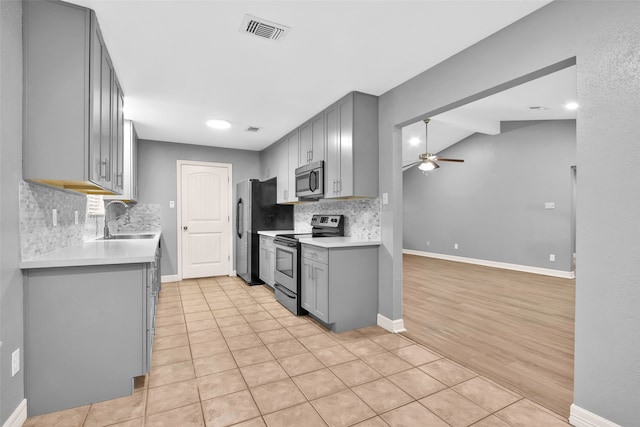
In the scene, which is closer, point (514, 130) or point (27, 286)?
point (27, 286)

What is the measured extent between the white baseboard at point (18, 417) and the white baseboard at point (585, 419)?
9.65 ft

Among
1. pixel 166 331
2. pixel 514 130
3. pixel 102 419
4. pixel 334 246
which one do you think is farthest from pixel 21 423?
pixel 514 130

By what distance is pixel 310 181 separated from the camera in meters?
3.85

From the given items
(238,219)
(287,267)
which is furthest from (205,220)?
(287,267)

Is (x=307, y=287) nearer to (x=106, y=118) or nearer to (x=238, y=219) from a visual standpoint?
(x=106, y=118)

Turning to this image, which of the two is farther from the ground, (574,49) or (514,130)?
(514,130)

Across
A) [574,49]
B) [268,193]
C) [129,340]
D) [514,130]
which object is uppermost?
A: [514,130]

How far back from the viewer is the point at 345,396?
1984mm

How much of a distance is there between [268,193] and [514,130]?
5124 millimetres

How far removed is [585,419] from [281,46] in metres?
2.99

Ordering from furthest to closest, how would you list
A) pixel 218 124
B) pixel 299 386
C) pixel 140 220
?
pixel 140 220 → pixel 218 124 → pixel 299 386

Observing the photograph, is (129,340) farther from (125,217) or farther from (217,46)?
(125,217)

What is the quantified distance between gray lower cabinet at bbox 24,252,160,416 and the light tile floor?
0.12 meters

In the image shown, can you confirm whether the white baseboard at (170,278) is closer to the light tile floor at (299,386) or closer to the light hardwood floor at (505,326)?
the light tile floor at (299,386)
